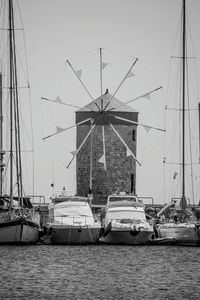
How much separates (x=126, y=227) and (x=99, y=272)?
1540cm

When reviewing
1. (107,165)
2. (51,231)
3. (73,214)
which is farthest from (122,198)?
(107,165)

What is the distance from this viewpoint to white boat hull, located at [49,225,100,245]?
60531 mm

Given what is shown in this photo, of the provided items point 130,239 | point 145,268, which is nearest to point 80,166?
point 130,239

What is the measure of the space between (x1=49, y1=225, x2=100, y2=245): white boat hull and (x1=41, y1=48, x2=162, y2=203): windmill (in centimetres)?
2659

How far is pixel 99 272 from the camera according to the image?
45.4m

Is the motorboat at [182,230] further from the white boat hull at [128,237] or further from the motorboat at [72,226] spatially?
the motorboat at [72,226]

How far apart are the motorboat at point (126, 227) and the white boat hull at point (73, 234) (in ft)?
2.70

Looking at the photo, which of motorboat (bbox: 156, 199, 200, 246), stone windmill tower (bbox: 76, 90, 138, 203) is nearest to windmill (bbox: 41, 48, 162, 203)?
stone windmill tower (bbox: 76, 90, 138, 203)

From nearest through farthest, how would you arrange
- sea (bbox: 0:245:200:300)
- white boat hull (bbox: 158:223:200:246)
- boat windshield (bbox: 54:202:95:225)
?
1. sea (bbox: 0:245:200:300)
2. boat windshield (bbox: 54:202:95:225)
3. white boat hull (bbox: 158:223:200:246)

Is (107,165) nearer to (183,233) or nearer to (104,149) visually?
(104,149)

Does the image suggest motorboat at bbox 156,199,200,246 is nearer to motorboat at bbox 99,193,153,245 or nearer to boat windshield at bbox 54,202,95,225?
motorboat at bbox 99,193,153,245

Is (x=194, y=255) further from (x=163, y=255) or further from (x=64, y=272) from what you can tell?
(x=64, y=272)

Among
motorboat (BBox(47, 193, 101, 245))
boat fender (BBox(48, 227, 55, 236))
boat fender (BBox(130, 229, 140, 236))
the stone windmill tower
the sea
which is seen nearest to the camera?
the sea

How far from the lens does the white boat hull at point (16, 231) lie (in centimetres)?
5809
